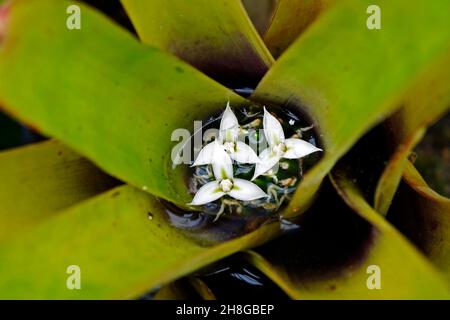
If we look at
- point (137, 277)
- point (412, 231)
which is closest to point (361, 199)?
point (412, 231)

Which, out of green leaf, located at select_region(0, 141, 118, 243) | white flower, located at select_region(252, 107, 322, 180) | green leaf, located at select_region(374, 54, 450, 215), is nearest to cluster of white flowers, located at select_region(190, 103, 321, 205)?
white flower, located at select_region(252, 107, 322, 180)

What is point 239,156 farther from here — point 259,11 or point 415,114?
point 259,11

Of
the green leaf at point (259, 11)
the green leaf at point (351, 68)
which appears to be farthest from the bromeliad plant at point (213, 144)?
the green leaf at point (259, 11)

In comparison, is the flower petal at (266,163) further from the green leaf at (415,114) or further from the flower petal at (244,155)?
the green leaf at (415,114)

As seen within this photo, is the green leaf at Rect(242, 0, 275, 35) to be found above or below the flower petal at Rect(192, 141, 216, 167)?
above

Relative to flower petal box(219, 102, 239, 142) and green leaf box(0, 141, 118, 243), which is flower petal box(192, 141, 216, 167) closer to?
flower petal box(219, 102, 239, 142)

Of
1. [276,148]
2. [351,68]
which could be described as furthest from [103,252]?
[351,68]
